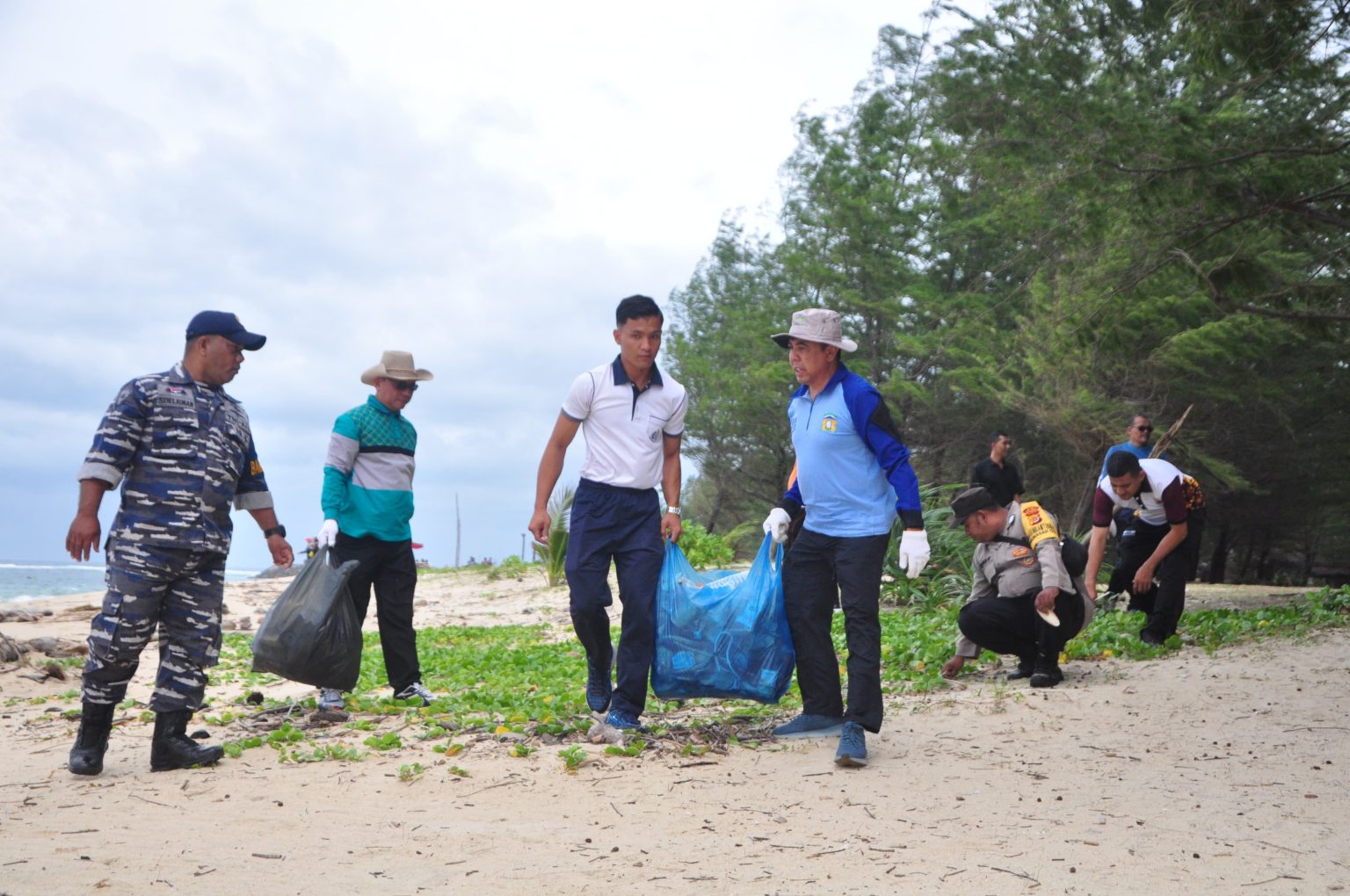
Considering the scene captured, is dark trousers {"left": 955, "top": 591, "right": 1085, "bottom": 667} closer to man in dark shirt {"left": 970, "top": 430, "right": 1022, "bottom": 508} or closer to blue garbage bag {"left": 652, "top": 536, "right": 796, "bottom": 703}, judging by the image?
blue garbage bag {"left": 652, "top": 536, "right": 796, "bottom": 703}

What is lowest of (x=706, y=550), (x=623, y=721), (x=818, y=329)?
(x=623, y=721)

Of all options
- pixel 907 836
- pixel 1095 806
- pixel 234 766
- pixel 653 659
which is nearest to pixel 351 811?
pixel 234 766

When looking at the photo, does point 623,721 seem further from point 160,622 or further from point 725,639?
point 160,622

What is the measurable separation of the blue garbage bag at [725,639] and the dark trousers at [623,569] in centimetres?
10

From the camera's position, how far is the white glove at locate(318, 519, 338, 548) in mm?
6180

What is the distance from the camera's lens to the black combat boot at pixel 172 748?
5.23 metres

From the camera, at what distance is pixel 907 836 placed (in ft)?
13.6

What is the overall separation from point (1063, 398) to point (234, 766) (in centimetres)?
1641

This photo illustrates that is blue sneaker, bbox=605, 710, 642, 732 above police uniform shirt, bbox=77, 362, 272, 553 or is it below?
below

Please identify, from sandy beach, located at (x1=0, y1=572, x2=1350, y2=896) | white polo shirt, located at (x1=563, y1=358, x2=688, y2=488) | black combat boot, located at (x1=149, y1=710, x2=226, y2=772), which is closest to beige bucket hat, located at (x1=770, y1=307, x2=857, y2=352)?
white polo shirt, located at (x1=563, y1=358, x2=688, y2=488)

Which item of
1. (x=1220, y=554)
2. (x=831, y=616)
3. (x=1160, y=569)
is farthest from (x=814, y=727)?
(x=1220, y=554)

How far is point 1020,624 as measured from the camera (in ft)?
22.9

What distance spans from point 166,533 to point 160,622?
0.45m

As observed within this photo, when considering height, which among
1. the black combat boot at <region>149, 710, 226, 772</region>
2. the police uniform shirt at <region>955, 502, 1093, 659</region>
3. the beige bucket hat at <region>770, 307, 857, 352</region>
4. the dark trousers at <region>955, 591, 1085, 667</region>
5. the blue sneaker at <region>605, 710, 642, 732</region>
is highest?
the beige bucket hat at <region>770, 307, 857, 352</region>
